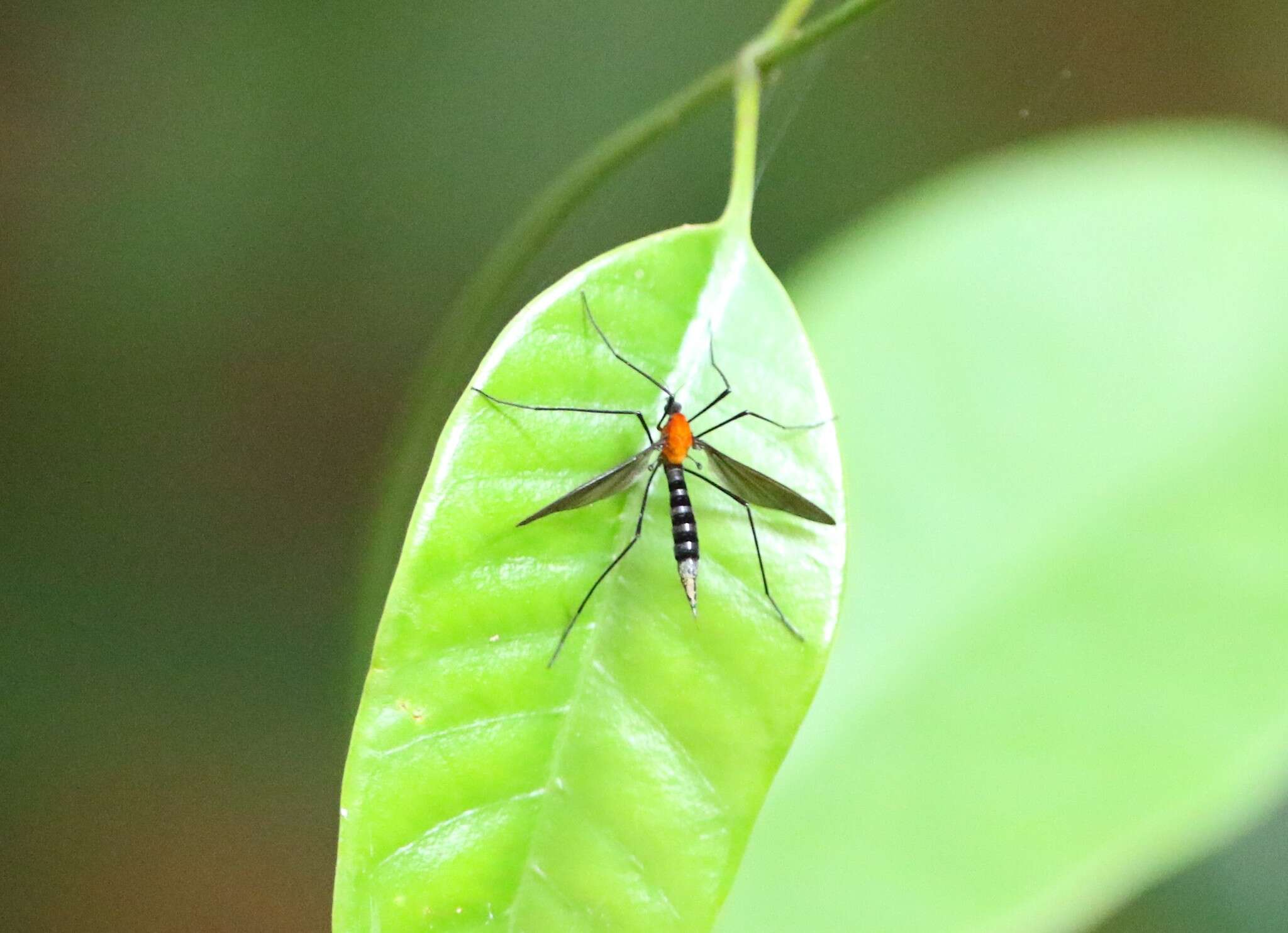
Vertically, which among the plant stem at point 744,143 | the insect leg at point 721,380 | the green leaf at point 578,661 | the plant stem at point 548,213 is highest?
the plant stem at point 548,213

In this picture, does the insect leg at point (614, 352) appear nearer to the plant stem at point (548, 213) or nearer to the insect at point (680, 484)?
the insect at point (680, 484)

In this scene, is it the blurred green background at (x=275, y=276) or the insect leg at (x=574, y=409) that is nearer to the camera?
the insect leg at (x=574, y=409)

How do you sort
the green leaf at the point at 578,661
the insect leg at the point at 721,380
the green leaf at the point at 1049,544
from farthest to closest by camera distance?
1. the green leaf at the point at 1049,544
2. the insect leg at the point at 721,380
3. the green leaf at the point at 578,661

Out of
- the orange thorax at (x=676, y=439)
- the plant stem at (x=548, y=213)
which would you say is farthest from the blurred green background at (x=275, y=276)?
the orange thorax at (x=676, y=439)

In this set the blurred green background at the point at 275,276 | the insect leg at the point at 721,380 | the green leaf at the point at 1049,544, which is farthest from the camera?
the blurred green background at the point at 275,276

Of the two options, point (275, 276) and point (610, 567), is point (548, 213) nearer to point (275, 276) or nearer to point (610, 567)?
point (610, 567)

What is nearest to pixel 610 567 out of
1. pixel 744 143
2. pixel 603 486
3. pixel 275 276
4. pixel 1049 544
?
pixel 603 486

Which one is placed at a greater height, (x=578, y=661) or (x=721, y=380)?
(x=721, y=380)

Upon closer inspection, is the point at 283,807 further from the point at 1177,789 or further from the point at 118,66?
the point at 1177,789
